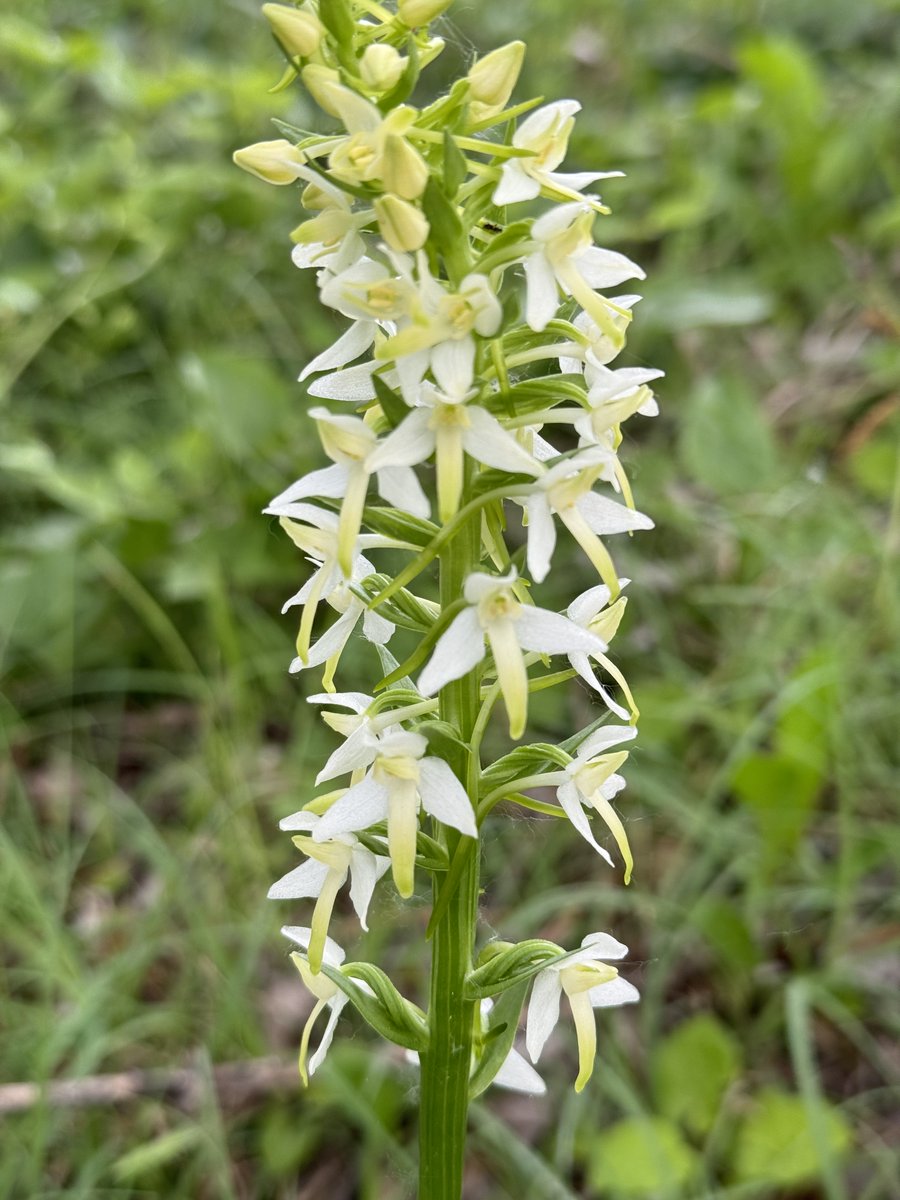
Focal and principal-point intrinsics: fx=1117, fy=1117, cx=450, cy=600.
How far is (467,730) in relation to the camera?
3.01 feet

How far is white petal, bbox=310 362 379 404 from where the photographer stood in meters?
0.93

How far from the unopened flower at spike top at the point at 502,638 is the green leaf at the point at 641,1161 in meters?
0.86

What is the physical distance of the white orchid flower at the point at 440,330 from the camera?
82 cm

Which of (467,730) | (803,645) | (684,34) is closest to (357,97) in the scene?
(467,730)

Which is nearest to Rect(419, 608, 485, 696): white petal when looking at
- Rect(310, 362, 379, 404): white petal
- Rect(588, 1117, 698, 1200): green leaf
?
Rect(310, 362, 379, 404): white petal

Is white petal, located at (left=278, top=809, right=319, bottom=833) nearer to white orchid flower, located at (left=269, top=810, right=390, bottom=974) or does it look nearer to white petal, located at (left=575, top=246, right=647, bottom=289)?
white orchid flower, located at (left=269, top=810, right=390, bottom=974)

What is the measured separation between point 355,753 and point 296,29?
56 centimetres

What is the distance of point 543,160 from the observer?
89cm

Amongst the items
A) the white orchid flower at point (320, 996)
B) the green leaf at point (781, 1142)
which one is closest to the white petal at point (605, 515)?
the white orchid flower at point (320, 996)

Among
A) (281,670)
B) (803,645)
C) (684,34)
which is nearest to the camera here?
(803,645)

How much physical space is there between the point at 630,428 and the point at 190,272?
4.62 feet

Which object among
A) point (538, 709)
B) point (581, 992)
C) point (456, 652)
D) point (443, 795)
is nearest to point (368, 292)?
point (456, 652)

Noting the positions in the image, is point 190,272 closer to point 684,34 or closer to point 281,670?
point 281,670

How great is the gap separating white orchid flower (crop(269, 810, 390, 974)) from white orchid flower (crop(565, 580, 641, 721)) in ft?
0.80
